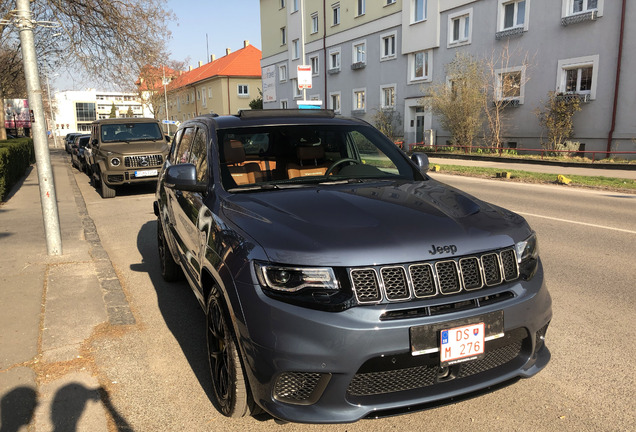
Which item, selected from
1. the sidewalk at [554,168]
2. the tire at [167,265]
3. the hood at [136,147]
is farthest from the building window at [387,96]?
the tire at [167,265]

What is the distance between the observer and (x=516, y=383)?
10.6ft

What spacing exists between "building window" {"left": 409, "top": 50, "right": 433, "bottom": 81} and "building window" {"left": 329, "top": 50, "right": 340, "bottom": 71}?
28.9 feet

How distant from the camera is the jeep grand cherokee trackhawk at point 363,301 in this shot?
2287 millimetres

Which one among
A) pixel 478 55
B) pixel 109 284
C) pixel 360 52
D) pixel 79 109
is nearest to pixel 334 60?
pixel 360 52

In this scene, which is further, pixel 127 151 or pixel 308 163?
pixel 127 151

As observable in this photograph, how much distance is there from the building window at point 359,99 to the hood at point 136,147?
79.4 ft

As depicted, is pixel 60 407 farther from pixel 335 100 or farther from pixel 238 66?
pixel 238 66

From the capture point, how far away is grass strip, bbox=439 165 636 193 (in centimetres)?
1337

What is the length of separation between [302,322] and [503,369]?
43.2 inches

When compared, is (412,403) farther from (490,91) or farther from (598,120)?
(490,91)

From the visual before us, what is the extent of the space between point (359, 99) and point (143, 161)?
25.6 meters

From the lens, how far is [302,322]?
7.48ft

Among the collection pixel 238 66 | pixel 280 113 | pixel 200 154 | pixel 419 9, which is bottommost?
pixel 200 154

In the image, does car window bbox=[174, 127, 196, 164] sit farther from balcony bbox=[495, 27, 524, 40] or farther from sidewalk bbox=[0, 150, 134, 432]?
balcony bbox=[495, 27, 524, 40]
